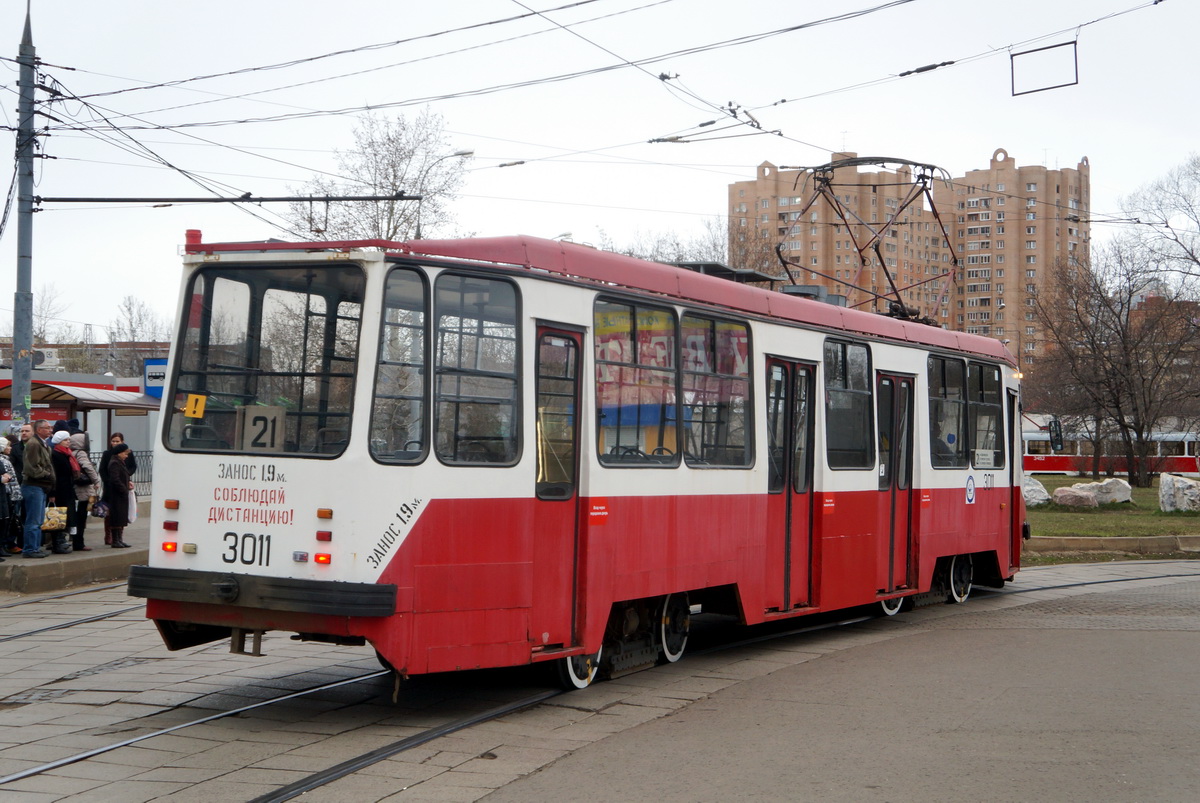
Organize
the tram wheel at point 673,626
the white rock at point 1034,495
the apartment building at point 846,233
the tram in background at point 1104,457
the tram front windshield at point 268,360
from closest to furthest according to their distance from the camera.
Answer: the tram front windshield at point 268,360
the tram wheel at point 673,626
the white rock at point 1034,495
the tram in background at point 1104,457
the apartment building at point 846,233

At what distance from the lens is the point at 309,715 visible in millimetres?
7887

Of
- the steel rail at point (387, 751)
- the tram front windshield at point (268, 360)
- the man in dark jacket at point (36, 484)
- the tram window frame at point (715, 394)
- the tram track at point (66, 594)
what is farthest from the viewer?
the man in dark jacket at point (36, 484)

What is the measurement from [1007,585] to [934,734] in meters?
10.4

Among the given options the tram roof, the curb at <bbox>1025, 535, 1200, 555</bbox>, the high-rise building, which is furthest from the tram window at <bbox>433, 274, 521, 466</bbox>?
the high-rise building

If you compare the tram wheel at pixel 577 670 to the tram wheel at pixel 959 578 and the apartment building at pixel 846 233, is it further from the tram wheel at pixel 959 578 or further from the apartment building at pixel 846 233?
the apartment building at pixel 846 233

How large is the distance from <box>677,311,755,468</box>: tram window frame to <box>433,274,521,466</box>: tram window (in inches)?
75.4

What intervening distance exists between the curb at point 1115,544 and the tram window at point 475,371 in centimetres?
1642

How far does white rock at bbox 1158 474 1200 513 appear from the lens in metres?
29.8

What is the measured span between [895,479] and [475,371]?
6.50 metres

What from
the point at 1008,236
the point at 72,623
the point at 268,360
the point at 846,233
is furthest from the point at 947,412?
the point at 1008,236

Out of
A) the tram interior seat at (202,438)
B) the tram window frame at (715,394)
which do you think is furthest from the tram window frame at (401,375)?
the tram window frame at (715,394)

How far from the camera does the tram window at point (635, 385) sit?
8.67 metres

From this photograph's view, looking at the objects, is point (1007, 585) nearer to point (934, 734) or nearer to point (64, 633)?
point (934, 734)

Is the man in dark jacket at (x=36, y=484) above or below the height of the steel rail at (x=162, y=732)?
above
